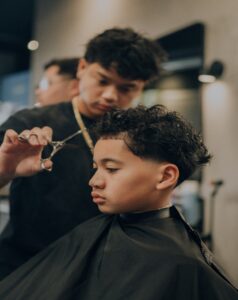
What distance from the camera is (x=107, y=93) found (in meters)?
1.68

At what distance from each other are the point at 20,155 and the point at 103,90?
403 millimetres

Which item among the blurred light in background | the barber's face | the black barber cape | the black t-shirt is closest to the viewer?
the black barber cape

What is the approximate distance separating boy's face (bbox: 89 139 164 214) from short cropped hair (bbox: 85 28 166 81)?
0.45 meters

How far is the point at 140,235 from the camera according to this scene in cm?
135

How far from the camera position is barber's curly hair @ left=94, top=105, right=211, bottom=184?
1309 mm

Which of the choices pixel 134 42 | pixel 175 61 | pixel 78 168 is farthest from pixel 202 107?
pixel 78 168

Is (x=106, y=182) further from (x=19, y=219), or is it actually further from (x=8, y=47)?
(x=8, y=47)

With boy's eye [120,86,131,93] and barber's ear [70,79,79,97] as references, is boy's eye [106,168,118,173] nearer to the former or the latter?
boy's eye [120,86,131,93]

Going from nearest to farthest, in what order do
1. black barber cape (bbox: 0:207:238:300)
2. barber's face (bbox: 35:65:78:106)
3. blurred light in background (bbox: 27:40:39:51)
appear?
black barber cape (bbox: 0:207:238:300) < barber's face (bbox: 35:65:78:106) < blurred light in background (bbox: 27:40:39:51)

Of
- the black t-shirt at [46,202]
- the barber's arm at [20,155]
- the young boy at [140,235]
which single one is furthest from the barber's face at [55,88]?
the young boy at [140,235]

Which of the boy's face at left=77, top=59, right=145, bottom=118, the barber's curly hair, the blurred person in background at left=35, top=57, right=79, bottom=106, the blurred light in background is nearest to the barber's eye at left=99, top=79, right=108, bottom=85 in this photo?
the boy's face at left=77, top=59, right=145, bottom=118

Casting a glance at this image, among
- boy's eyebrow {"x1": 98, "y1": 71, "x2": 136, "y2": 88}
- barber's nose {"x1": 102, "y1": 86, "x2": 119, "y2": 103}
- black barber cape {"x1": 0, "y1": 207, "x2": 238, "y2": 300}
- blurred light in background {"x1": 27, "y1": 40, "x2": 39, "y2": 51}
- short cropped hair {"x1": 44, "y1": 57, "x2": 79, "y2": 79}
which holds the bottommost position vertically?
black barber cape {"x1": 0, "y1": 207, "x2": 238, "y2": 300}

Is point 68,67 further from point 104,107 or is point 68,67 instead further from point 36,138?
point 36,138

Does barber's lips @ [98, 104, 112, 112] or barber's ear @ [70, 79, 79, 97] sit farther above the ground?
barber's ear @ [70, 79, 79, 97]
